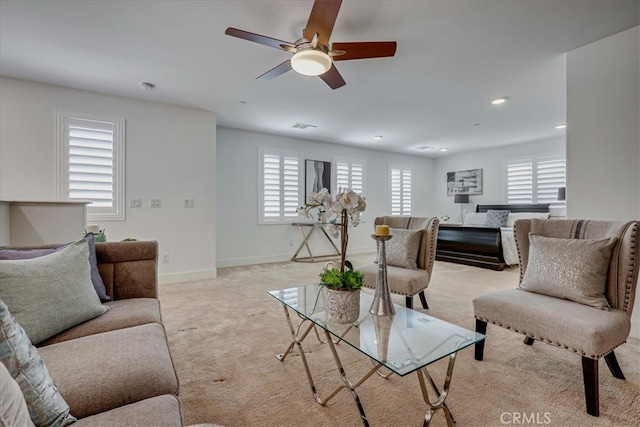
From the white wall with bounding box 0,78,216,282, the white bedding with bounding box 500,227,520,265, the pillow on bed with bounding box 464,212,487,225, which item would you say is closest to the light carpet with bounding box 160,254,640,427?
the white wall with bounding box 0,78,216,282

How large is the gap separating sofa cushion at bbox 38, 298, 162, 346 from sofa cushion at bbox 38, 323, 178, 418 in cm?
10

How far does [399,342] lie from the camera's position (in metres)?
1.37

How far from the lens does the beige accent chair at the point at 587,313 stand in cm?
148

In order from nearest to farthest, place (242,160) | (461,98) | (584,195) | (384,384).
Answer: (384,384)
(584,195)
(461,98)
(242,160)

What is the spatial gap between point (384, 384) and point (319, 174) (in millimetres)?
4909

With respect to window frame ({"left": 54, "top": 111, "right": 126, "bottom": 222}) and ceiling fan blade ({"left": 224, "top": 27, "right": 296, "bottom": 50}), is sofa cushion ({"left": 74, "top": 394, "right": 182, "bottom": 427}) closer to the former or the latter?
ceiling fan blade ({"left": 224, "top": 27, "right": 296, "bottom": 50})

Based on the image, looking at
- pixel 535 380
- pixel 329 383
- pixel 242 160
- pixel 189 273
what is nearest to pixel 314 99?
pixel 242 160

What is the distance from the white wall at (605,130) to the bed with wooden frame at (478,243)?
233cm

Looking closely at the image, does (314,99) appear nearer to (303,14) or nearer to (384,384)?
(303,14)

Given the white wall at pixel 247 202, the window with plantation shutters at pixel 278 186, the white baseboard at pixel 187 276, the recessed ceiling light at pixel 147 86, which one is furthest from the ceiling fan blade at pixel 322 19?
the window with plantation shutters at pixel 278 186

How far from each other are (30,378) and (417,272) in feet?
8.45

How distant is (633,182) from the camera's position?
2387 millimetres

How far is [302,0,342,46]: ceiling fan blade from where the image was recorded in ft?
5.59

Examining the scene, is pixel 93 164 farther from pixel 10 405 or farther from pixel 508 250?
pixel 508 250
